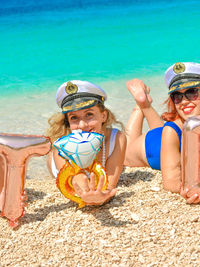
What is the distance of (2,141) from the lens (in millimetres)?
2641

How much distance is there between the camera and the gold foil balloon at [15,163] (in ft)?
8.68

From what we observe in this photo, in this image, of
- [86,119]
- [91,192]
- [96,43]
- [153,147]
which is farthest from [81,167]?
[96,43]

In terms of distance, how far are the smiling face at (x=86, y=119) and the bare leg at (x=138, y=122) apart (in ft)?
3.91

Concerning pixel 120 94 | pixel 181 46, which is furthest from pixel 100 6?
pixel 120 94

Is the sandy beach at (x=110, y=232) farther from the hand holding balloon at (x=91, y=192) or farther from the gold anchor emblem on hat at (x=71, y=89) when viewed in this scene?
the gold anchor emblem on hat at (x=71, y=89)

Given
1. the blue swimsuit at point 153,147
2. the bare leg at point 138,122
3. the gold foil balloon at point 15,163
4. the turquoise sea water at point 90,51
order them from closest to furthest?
1. the gold foil balloon at point 15,163
2. the blue swimsuit at point 153,147
3. the bare leg at point 138,122
4. the turquoise sea water at point 90,51

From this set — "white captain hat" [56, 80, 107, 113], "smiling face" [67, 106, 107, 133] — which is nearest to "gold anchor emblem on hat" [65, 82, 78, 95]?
"white captain hat" [56, 80, 107, 113]

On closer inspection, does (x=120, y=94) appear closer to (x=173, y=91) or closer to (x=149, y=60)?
(x=149, y=60)

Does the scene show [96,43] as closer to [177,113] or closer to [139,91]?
[139,91]

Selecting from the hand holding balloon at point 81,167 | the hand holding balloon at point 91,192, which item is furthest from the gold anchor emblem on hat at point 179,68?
the hand holding balloon at point 91,192

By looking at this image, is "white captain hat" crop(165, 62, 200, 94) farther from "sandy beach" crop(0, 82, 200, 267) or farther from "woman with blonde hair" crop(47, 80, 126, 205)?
"sandy beach" crop(0, 82, 200, 267)

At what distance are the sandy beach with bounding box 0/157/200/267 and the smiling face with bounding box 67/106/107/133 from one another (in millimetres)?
588

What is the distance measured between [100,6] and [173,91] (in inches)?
864

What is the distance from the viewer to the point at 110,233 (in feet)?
8.44
